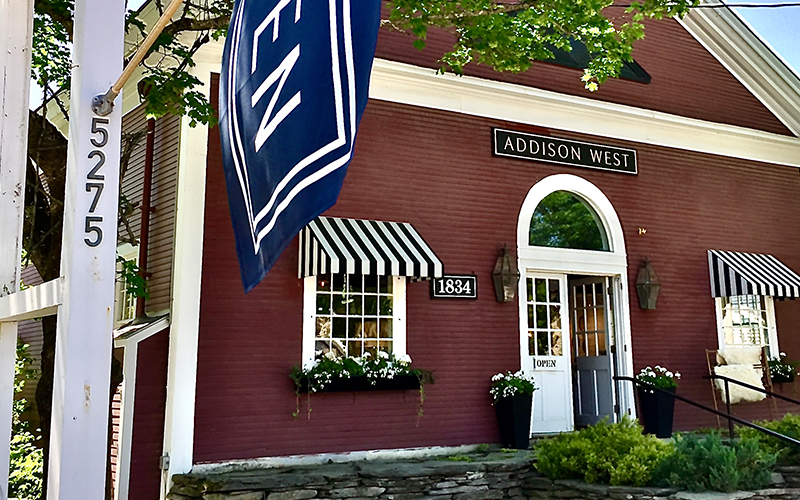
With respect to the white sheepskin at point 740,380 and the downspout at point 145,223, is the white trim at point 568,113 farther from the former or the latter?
the white sheepskin at point 740,380

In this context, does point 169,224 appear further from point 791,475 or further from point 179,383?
point 791,475

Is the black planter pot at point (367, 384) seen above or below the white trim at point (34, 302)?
below

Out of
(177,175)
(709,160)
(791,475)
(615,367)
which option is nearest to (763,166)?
(709,160)

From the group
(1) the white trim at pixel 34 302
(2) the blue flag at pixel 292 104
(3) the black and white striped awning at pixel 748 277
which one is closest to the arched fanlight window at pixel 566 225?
(3) the black and white striped awning at pixel 748 277

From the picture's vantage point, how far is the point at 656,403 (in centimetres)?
913

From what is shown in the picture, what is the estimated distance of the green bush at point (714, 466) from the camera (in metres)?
6.68

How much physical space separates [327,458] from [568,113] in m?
5.12

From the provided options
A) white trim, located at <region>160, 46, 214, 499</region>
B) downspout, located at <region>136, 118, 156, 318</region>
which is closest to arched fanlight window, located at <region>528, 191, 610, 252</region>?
white trim, located at <region>160, 46, 214, 499</region>

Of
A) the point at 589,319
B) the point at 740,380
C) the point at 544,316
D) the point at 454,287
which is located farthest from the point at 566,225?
the point at 740,380

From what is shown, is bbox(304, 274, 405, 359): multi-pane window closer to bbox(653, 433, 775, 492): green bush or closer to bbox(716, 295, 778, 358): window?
bbox(653, 433, 775, 492): green bush

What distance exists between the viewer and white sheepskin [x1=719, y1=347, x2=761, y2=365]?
980cm

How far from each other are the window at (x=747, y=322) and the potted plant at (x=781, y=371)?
194mm

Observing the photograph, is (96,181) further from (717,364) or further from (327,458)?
(717,364)

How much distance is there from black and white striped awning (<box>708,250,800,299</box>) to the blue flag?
8.92 m
